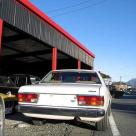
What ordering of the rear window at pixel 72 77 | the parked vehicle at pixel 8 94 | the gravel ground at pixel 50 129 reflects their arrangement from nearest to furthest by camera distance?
1. the gravel ground at pixel 50 129
2. the rear window at pixel 72 77
3. the parked vehicle at pixel 8 94

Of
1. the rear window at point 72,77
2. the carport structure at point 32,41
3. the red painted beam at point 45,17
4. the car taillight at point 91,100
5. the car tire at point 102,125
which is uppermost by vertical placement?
the red painted beam at point 45,17

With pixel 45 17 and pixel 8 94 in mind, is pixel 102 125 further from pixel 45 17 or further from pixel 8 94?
pixel 45 17

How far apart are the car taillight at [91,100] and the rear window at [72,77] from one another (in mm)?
1507

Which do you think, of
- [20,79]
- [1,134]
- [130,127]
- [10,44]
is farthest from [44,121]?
[10,44]

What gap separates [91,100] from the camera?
857 cm

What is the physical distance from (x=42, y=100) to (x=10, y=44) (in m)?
17.0

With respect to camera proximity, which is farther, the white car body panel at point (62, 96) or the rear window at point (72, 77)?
the rear window at point (72, 77)

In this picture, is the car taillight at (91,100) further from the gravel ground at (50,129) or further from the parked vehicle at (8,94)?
the parked vehicle at (8,94)

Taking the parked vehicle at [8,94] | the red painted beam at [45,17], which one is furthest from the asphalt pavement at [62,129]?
the red painted beam at [45,17]

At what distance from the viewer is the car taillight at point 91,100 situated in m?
8.55

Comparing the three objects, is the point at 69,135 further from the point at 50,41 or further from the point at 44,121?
the point at 50,41

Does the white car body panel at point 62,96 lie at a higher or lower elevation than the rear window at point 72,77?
lower

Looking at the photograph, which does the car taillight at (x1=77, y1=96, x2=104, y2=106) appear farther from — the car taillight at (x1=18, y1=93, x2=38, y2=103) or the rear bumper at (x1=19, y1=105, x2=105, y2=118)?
the car taillight at (x1=18, y1=93, x2=38, y2=103)

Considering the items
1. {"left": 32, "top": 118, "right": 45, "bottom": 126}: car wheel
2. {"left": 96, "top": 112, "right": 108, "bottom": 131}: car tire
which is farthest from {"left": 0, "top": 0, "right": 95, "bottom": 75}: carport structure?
{"left": 96, "top": 112, "right": 108, "bottom": 131}: car tire
